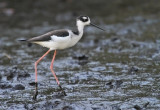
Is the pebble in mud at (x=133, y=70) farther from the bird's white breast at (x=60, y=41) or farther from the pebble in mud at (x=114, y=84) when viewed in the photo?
the bird's white breast at (x=60, y=41)

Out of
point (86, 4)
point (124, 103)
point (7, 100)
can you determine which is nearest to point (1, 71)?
point (7, 100)

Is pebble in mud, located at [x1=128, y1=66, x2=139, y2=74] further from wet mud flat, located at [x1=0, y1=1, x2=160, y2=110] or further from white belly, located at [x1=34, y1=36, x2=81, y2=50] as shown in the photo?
white belly, located at [x1=34, y1=36, x2=81, y2=50]

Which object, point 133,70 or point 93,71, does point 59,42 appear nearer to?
point 93,71

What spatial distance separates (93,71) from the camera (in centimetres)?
915

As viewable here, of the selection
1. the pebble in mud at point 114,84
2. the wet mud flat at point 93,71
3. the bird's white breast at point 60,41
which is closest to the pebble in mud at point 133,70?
the wet mud flat at point 93,71

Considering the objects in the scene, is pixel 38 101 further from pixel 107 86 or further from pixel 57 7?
pixel 57 7

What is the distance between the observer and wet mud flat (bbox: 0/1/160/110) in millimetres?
6867

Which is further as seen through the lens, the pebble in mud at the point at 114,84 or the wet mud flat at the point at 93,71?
the pebble in mud at the point at 114,84

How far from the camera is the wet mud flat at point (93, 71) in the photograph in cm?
687

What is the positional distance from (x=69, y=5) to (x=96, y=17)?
1.65 meters

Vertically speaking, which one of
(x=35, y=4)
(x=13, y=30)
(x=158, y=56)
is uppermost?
(x=35, y=4)

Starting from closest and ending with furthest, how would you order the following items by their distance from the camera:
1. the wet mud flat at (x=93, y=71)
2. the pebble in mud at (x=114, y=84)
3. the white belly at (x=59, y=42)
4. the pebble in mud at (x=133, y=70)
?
1. the wet mud flat at (x=93, y=71)
2. the white belly at (x=59, y=42)
3. the pebble in mud at (x=114, y=84)
4. the pebble in mud at (x=133, y=70)

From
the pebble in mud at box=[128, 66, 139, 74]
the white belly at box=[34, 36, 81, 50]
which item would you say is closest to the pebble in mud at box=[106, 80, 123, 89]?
the pebble in mud at box=[128, 66, 139, 74]

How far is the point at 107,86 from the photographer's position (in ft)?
25.8
